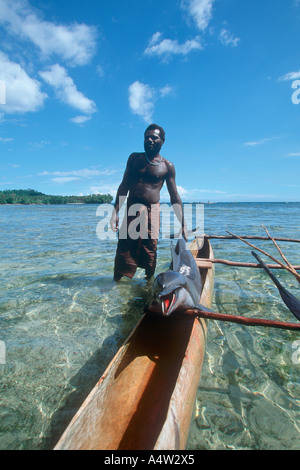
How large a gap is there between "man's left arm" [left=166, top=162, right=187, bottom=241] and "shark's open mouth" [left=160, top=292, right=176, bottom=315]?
2.52m

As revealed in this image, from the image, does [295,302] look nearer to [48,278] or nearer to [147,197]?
[147,197]

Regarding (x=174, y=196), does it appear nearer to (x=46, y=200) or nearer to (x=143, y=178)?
(x=143, y=178)

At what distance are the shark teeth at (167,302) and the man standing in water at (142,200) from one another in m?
2.33

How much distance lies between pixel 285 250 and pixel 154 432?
25.5 ft

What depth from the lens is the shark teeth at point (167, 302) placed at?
1.69 metres

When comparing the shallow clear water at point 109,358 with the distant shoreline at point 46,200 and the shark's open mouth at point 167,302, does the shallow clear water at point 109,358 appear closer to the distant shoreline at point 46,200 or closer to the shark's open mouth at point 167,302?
the shark's open mouth at point 167,302

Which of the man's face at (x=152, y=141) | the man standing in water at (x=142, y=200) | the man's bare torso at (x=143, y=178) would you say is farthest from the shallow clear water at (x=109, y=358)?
Result: the man's face at (x=152, y=141)

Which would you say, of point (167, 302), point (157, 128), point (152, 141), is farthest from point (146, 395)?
point (157, 128)

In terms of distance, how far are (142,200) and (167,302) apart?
8.49 feet

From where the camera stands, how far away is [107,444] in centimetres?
135

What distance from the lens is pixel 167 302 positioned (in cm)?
178

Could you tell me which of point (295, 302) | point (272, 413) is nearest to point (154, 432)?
point (272, 413)

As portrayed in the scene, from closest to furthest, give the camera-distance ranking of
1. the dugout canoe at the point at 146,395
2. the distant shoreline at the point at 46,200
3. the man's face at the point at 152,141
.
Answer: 1. the dugout canoe at the point at 146,395
2. the man's face at the point at 152,141
3. the distant shoreline at the point at 46,200
